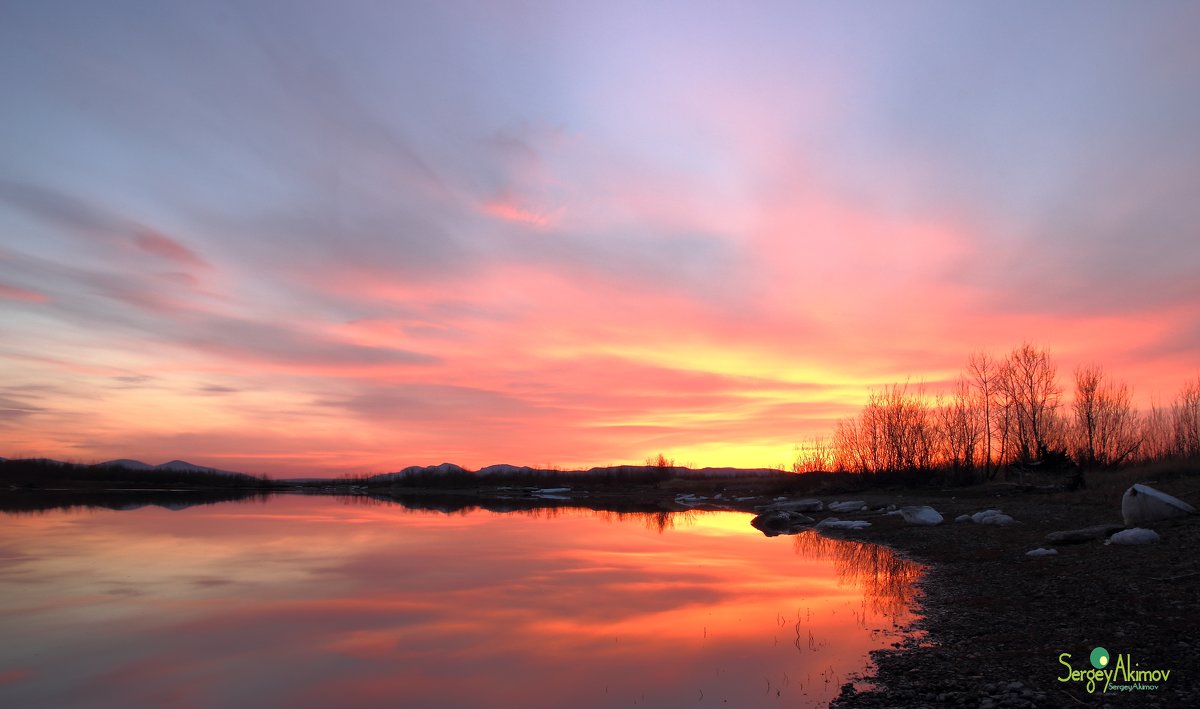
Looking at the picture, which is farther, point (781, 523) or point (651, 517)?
point (651, 517)

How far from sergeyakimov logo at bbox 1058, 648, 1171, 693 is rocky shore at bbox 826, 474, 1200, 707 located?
19 millimetres

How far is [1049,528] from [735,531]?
14.3 m

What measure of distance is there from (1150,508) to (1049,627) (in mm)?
9827

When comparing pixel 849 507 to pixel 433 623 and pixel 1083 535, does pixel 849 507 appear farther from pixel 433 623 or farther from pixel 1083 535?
pixel 433 623

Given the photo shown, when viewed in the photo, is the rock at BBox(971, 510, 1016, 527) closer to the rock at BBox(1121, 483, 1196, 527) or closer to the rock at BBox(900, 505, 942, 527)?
the rock at BBox(900, 505, 942, 527)

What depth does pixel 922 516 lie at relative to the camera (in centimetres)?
2619

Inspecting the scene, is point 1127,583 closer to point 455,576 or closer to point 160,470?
point 455,576

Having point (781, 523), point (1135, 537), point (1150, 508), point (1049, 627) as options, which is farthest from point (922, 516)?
point (1049, 627)

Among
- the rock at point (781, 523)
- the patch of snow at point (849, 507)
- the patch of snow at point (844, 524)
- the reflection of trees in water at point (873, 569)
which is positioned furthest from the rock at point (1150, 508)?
the patch of snow at point (849, 507)

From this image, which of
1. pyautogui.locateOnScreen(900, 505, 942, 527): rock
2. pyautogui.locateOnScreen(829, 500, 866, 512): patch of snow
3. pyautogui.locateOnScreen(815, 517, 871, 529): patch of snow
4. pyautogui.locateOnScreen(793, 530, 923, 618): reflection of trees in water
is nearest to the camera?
pyautogui.locateOnScreen(793, 530, 923, 618): reflection of trees in water

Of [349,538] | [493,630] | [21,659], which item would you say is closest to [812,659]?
[493,630]

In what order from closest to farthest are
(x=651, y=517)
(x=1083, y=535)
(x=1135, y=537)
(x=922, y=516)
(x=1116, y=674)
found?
1. (x=1116, y=674)
2. (x=1135, y=537)
3. (x=1083, y=535)
4. (x=922, y=516)
5. (x=651, y=517)

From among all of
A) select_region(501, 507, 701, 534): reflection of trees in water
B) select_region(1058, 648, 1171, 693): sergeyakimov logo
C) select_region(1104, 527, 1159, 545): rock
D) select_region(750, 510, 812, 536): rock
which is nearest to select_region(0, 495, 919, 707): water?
select_region(1058, 648, 1171, 693): sergeyakimov logo

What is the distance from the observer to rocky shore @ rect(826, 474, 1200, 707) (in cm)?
710
